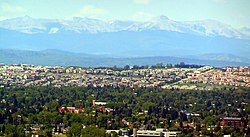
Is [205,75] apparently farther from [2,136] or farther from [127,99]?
[2,136]

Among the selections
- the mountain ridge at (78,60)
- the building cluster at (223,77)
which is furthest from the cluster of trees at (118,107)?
the mountain ridge at (78,60)

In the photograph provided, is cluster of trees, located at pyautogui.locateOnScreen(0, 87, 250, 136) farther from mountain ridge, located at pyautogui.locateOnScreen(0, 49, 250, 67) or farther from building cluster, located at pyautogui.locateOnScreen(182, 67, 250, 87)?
mountain ridge, located at pyautogui.locateOnScreen(0, 49, 250, 67)

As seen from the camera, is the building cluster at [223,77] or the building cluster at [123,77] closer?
the building cluster at [223,77]

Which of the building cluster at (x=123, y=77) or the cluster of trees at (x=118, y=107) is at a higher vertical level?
the building cluster at (x=123, y=77)

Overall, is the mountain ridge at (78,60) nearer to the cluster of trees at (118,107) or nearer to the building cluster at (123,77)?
the building cluster at (123,77)

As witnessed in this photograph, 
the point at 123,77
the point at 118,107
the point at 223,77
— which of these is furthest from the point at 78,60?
the point at 118,107

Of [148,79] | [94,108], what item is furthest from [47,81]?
[94,108]
